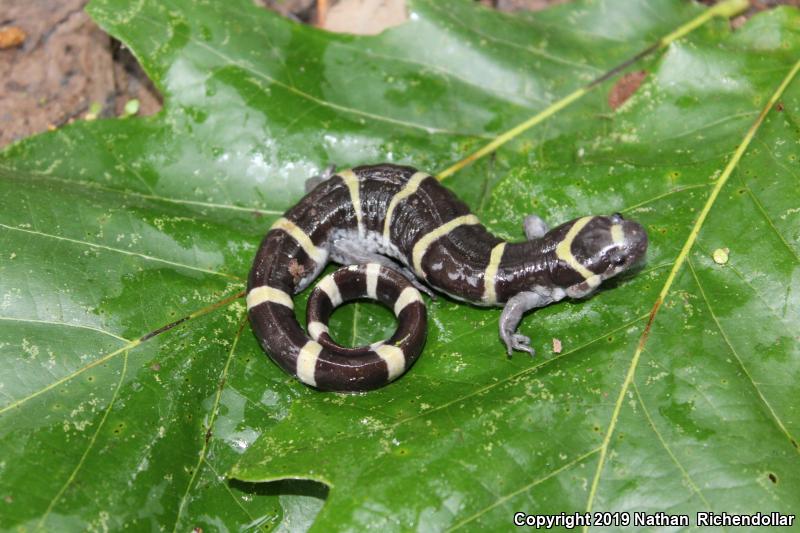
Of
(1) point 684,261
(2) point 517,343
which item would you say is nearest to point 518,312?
(2) point 517,343

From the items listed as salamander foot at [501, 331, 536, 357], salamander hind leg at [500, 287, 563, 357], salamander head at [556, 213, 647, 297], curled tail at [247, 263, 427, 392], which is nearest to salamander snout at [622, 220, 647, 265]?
salamander head at [556, 213, 647, 297]

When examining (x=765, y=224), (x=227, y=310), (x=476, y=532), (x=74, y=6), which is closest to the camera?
(x=476, y=532)

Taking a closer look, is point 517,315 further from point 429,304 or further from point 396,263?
point 396,263

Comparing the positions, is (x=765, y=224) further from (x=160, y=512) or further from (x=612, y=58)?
(x=160, y=512)

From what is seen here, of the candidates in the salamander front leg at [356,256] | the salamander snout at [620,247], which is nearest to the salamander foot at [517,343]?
the salamander snout at [620,247]

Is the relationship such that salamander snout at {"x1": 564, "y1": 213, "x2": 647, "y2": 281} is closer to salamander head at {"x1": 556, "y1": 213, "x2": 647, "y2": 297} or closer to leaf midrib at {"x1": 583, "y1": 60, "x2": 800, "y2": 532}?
salamander head at {"x1": 556, "y1": 213, "x2": 647, "y2": 297}

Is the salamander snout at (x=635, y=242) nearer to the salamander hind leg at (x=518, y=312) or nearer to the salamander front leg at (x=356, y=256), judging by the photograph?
the salamander hind leg at (x=518, y=312)

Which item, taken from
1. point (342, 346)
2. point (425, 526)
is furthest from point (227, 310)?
point (425, 526)
